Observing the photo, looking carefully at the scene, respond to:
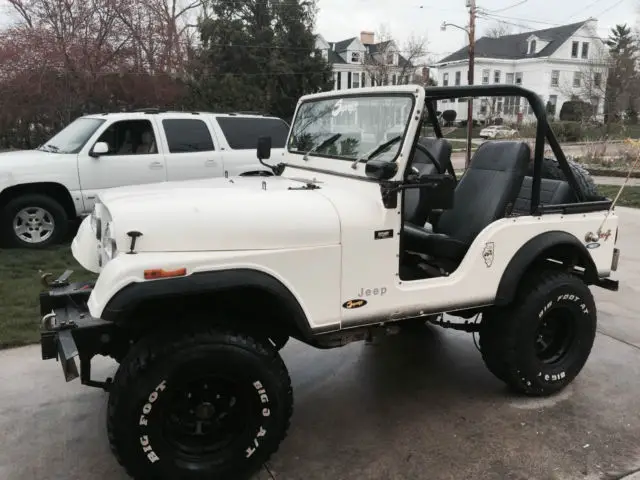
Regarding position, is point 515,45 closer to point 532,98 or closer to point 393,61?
point 393,61

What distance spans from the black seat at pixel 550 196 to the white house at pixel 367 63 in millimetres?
31163

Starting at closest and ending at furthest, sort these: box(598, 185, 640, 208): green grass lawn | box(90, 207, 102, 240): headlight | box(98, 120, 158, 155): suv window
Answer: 1. box(90, 207, 102, 240): headlight
2. box(98, 120, 158, 155): suv window
3. box(598, 185, 640, 208): green grass lawn

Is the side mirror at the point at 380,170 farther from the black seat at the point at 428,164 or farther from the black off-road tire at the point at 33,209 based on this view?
the black off-road tire at the point at 33,209

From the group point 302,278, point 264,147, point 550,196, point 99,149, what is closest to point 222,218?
point 302,278

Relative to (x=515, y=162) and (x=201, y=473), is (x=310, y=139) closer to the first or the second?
(x=515, y=162)

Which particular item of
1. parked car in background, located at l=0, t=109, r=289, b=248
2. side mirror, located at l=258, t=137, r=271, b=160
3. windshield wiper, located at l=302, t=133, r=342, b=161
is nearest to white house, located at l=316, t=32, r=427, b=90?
parked car in background, located at l=0, t=109, r=289, b=248

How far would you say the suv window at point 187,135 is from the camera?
827 cm

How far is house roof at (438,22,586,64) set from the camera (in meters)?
50.6

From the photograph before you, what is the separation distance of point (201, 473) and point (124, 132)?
20.6 feet

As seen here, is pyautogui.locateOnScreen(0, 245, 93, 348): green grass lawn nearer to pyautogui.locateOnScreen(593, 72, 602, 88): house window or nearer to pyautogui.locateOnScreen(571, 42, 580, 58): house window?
pyautogui.locateOnScreen(593, 72, 602, 88): house window

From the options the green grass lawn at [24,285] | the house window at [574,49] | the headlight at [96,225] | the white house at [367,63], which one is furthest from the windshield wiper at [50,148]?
the house window at [574,49]

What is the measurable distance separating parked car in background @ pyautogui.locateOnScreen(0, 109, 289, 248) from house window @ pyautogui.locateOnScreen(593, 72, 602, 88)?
33.3m

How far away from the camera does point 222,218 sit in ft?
8.82

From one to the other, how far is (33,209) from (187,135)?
7.56ft
